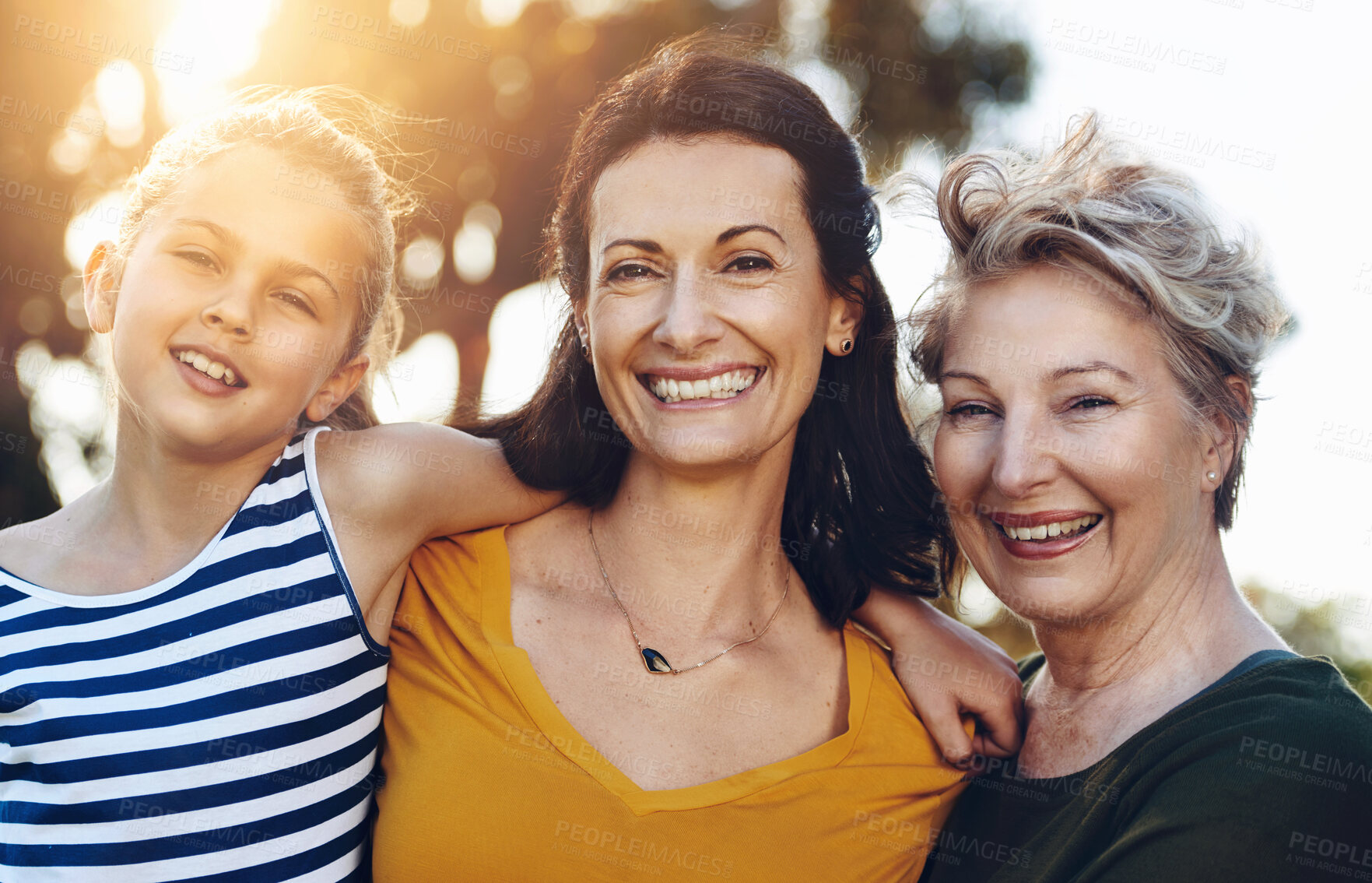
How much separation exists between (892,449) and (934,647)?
0.63m

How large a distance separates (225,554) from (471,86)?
4951mm

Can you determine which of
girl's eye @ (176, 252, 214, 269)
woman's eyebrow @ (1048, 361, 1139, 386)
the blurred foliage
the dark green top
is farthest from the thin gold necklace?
the blurred foliage

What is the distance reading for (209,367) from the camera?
220 centimetres

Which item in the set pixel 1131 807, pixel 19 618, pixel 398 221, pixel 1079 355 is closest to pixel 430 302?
pixel 398 221

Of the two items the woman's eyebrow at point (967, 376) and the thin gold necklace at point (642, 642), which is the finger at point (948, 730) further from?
the woman's eyebrow at point (967, 376)

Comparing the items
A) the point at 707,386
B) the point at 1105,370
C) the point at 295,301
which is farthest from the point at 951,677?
the point at 295,301

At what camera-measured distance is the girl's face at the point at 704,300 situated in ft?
7.89

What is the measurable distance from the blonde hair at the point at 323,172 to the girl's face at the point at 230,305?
0.05 m

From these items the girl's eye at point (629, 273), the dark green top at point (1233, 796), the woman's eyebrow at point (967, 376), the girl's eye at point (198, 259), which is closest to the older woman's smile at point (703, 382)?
the girl's eye at point (629, 273)

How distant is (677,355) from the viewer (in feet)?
7.95

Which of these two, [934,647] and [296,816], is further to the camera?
[934,647]

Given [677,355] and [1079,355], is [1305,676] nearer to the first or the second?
[1079,355]

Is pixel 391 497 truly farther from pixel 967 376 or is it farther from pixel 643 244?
pixel 967 376

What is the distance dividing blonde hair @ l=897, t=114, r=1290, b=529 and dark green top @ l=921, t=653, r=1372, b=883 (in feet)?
2.02
